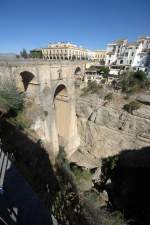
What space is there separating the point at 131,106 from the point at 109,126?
9.14ft

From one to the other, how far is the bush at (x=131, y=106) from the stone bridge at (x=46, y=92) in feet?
18.3

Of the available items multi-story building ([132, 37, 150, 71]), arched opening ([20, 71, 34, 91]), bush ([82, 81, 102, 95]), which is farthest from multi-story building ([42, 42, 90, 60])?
arched opening ([20, 71, 34, 91])


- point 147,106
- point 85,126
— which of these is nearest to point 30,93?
point 85,126

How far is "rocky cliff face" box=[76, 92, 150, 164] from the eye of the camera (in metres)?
13.1

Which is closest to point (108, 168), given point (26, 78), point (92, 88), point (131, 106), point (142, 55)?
point (131, 106)

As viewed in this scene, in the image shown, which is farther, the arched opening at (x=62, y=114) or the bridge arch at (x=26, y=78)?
the arched opening at (x=62, y=114)

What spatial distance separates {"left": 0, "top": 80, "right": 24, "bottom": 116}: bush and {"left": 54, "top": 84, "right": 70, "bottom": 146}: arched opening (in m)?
6.20

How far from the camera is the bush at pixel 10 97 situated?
9461 millimetres

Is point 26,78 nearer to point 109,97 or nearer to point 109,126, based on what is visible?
point 109,97

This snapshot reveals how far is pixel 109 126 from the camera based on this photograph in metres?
14.9

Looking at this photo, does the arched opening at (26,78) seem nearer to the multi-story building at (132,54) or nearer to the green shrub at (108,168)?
the green shrub at (108,168)

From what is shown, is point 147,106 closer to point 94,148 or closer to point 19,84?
point 94,148

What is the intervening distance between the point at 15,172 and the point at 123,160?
11264mm

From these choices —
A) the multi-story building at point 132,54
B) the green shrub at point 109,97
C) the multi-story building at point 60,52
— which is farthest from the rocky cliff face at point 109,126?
the multi-story building at point 60,52
